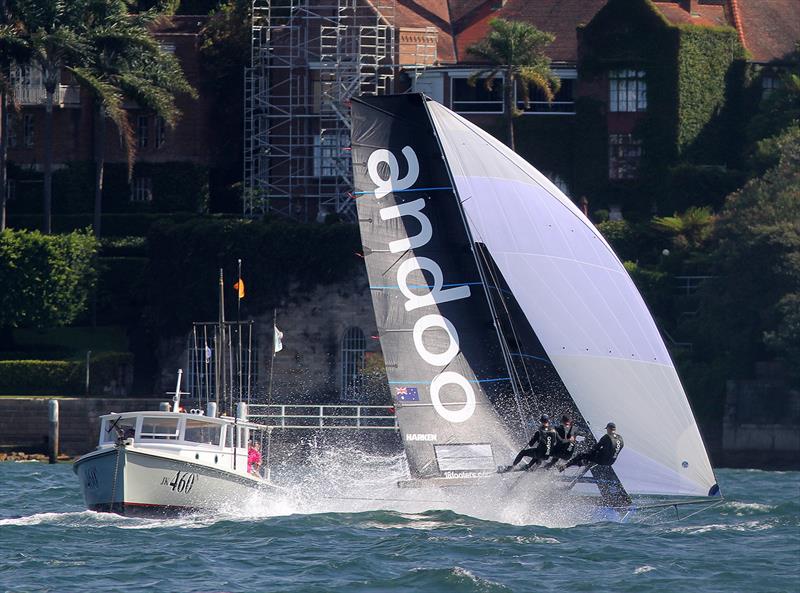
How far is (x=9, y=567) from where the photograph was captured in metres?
22.8

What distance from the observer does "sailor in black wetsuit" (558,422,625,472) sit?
24.8m

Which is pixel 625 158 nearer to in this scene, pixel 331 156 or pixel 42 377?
pixel 331 156

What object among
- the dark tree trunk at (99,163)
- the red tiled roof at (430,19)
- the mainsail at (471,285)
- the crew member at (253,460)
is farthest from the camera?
the red tiled roof at (430,19)

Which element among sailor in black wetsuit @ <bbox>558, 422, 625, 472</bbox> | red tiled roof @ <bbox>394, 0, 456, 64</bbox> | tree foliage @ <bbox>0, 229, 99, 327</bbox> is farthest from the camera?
red tiled roof @ <bbox>394, 0, 456, 64</bbox>

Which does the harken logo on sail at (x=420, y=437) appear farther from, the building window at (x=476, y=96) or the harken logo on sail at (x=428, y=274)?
the building window at (x=476, y=96)

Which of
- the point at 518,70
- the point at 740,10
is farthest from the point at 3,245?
the point at 740,10

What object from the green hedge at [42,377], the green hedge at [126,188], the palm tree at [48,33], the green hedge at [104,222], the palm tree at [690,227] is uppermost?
the palm tree at [48,33]

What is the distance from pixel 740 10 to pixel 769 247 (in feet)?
52.7

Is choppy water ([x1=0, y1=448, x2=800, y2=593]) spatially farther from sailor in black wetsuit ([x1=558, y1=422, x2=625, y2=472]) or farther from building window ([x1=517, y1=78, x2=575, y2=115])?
building window ([x1=517, y1=78, x2=575, y2=115])

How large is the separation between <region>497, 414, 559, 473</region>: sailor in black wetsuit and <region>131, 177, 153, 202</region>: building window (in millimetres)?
34588

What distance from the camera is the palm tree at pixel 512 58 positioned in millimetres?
53969

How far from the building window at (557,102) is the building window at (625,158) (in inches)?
80.3

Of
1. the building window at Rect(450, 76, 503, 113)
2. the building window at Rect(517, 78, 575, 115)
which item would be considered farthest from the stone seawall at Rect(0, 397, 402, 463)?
the building window at Rect(517, 78, 575, 115)

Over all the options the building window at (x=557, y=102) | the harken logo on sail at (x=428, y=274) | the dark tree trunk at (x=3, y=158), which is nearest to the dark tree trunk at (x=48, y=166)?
the dark tree trunk at (x=3, y=158)
